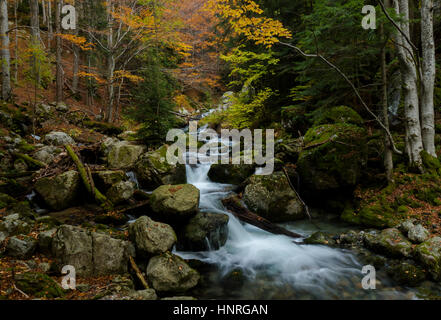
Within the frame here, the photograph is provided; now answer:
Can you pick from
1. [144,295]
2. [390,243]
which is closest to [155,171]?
[144,295]

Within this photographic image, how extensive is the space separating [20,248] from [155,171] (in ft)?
13.4

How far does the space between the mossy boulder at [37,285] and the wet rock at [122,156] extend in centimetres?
488

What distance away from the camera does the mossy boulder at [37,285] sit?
10.2 ft

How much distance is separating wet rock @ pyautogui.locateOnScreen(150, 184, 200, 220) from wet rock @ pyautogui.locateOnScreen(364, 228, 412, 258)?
14.1ft

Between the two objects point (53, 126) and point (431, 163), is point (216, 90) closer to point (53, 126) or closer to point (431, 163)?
point (53, 126)

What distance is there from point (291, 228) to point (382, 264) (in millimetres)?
2367

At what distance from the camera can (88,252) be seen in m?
4.20

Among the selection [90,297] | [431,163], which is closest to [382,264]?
[431,163]

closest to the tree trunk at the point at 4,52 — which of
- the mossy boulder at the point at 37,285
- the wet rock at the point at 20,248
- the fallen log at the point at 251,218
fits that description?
the wet rock at the point at 20,248

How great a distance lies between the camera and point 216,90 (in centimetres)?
2836

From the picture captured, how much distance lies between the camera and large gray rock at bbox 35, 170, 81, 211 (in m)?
6.11

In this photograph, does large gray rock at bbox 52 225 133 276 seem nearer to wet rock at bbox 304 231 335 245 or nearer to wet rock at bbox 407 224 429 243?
wet rock at bbox 304 231 335 245

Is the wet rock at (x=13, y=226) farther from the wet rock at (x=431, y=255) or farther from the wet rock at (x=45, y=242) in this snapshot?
the wet rock at (x=431, y=255)

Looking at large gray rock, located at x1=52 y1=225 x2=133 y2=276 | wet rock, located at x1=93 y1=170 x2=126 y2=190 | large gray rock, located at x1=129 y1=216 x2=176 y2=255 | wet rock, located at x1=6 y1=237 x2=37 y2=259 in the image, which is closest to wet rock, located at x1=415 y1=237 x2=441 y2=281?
large gray rock, located at x1=129 y1=216 x2=176 y2=255
